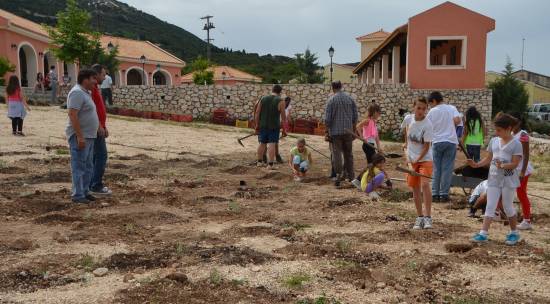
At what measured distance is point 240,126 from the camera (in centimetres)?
2380

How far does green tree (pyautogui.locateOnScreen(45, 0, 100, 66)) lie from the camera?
26.8 metres

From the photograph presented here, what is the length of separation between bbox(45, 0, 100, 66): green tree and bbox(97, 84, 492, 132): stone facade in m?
3.28

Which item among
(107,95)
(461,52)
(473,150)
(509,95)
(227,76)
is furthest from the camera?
(227,76)

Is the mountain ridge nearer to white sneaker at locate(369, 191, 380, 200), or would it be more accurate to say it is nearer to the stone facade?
the stone facade

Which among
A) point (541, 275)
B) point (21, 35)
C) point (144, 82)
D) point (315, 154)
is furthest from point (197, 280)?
point (144, 82)

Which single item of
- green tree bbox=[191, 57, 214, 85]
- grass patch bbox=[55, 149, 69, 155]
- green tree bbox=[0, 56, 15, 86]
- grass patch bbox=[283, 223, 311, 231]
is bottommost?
grass patch bbox=[283, 223, 311, 231]

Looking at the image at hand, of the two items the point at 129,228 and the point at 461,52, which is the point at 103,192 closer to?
the point at 129,228

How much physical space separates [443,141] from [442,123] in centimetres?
25


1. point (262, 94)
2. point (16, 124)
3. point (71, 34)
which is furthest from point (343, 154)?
point (71, 34)

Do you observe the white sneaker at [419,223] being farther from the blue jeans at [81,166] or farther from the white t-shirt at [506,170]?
the blue jeans at [81,166]

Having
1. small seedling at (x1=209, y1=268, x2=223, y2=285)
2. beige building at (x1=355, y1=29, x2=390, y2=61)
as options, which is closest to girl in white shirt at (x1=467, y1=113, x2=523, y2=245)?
small seedling at (x1=209, y1=268, x2=223, y2=285)

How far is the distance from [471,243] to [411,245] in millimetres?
584

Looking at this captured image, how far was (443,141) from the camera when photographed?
297 inches

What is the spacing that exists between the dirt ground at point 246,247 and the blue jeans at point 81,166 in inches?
9.5
